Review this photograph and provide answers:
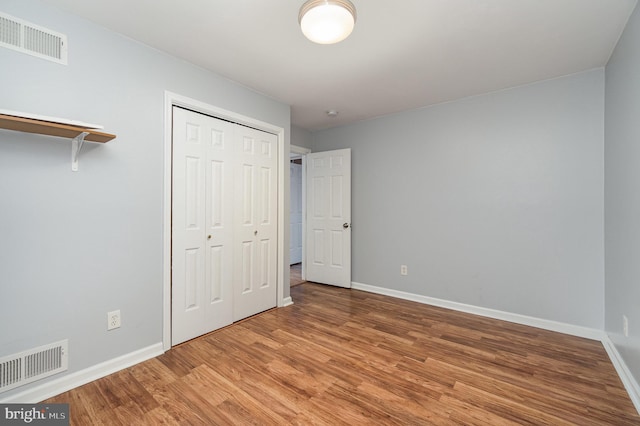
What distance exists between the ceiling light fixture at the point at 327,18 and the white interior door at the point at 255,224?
1629 mm

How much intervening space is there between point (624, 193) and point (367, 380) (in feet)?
7.72

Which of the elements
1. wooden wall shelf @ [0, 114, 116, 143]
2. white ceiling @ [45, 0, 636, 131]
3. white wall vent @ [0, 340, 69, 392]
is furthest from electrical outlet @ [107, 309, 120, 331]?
white ceiling @ [45, 0, 636, 131]

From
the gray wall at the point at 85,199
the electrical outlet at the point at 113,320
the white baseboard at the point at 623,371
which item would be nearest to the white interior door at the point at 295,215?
the gray wall at the point at 85,199

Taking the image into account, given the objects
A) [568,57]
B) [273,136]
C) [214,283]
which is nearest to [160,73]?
[273,136]

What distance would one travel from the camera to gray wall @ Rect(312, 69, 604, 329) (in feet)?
8.80

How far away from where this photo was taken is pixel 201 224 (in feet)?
8.71

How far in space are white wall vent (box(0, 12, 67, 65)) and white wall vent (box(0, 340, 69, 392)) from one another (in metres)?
1.89

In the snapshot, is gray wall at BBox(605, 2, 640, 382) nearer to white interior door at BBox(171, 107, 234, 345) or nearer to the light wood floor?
the light wood floor

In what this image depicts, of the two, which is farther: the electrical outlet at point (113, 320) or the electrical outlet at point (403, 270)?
the electrical outlet at point (403, 270)

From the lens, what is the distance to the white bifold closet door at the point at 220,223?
2.51 m

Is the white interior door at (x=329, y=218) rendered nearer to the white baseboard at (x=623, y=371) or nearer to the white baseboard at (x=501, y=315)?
the white baseboard at (x=501, y=315)

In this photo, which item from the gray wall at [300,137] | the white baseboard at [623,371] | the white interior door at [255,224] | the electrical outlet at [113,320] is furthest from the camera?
the gray wall at [300,137]

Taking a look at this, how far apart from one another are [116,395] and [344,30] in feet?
8.87

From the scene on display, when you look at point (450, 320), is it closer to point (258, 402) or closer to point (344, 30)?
point (258, 402)
